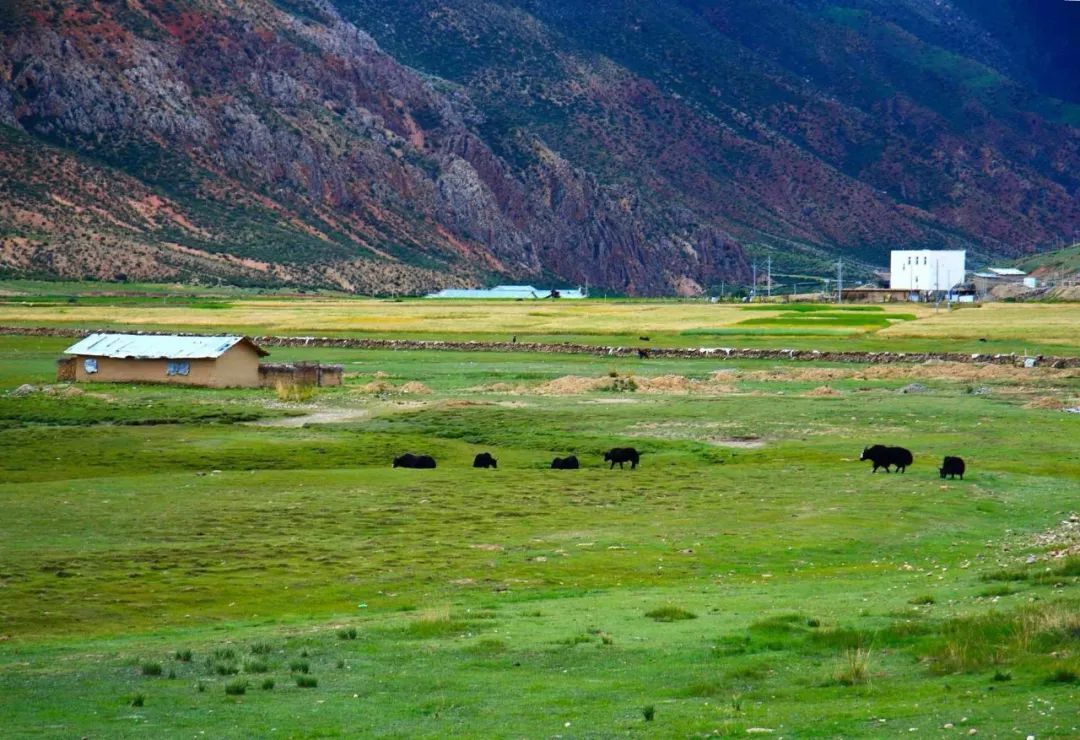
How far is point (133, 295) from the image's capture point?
143 metres

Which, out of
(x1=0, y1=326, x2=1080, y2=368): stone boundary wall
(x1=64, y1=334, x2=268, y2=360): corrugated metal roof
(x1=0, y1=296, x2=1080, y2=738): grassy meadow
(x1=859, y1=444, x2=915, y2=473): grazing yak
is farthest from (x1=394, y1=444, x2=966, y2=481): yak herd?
(x1=0, y1=326, x2=1080, y2=368): stone boundary wall

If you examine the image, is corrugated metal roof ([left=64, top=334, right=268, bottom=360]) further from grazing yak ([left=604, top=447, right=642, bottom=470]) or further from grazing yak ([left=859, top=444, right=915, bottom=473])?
grazing yak ([left=859, top=444, right=915, bottom=473])

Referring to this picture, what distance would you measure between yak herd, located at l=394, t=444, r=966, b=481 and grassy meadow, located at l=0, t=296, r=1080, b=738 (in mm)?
470

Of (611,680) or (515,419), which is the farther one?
(515,419)

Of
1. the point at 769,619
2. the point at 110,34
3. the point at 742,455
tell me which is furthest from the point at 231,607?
the point at 110,34

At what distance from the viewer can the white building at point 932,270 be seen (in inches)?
6708

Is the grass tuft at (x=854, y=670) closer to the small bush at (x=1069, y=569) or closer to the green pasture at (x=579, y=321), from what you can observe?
the small bush at (x=1069, y=569)

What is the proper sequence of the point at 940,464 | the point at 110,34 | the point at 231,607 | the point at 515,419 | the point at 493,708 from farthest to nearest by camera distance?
1. the point at 110,34
2. the point at 515,419
3. the point at 940,464
4. the point at 231,607
5. the point at 493,708

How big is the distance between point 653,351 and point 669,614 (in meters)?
60.6

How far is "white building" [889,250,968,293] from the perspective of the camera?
→ 559ft

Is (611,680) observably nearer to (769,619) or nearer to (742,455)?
(769,619)

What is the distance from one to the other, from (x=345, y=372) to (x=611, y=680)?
171 feet

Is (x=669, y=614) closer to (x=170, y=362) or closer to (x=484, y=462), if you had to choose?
(x=484, y=462)

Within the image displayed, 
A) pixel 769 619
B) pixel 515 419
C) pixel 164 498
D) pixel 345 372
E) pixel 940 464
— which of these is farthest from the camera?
pixel 345 372
